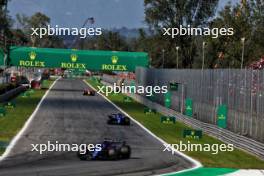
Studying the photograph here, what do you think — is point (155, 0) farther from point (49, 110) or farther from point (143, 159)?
point (143, 159)

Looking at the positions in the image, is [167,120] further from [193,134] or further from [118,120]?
[193,134]

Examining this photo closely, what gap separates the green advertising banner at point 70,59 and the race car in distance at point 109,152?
194ft

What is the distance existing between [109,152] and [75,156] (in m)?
1.42

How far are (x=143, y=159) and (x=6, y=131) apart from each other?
12.6 m

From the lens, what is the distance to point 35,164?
21219 mm

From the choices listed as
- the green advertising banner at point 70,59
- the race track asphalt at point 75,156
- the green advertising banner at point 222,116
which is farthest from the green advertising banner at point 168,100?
the green advertising banner at point 70,59

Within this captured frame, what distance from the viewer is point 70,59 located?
271 ft

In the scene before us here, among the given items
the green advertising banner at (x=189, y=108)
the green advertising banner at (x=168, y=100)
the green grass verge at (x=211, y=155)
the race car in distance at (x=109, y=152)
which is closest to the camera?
the race car in distance at (x=109, y=152)

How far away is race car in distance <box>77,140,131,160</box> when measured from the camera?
75.6 ft

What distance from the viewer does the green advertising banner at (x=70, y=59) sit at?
271 ft

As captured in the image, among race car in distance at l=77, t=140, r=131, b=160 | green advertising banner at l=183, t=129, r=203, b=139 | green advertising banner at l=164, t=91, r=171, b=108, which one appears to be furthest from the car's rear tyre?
green advertising banner at l=164, t=91, r=171, b=108

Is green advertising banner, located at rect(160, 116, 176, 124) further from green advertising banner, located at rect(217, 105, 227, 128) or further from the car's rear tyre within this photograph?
the car's rear tyre

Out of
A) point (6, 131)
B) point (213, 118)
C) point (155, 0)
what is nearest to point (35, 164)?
point (6, 131)

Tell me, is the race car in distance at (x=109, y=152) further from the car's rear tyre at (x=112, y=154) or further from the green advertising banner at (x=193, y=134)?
the green advertising banner at (x=193, y=134)
